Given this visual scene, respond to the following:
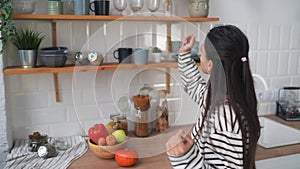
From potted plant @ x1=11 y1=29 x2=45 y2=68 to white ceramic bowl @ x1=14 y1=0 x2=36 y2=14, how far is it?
0.30ft

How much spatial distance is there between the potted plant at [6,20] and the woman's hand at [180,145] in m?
0.81

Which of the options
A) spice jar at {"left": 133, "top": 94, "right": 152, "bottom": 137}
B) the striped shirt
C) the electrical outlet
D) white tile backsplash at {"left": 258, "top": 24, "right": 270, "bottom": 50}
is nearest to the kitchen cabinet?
spice jar at {"left": 133, "top": 94, "right": 152, "bottom": 137}

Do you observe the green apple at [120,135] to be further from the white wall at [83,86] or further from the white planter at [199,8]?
the white planter at [199,8]

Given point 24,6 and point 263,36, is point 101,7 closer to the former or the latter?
point 24,6

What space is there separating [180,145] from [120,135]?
0.36m

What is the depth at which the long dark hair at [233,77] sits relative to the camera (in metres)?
0.98

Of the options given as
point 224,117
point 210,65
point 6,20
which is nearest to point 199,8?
point 210,65

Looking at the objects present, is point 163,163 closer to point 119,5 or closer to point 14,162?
point 14,162

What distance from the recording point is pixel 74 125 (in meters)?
1.58

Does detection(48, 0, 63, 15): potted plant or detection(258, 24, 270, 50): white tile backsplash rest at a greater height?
detection(48, 0, 63, 15): potted plant

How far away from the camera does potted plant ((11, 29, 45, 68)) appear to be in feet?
4.30

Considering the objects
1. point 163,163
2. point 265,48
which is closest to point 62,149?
point 163,163

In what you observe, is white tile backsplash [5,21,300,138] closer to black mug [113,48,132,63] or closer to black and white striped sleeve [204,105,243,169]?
black mug [113,48,132,63]

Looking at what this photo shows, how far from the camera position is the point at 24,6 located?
1318 millimetres
